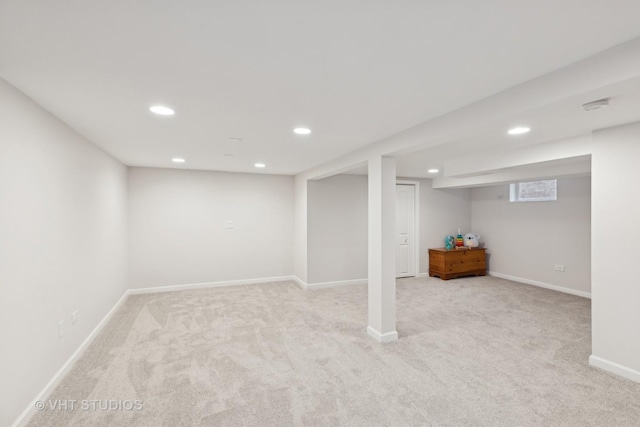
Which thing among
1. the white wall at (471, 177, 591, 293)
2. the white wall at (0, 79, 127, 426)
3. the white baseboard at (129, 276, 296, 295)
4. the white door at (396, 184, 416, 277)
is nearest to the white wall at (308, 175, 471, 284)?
the white door at (396, 184, 416, 277)

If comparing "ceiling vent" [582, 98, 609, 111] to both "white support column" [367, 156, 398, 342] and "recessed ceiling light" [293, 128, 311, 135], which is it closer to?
"white support column" [367, 156, 398, 342]

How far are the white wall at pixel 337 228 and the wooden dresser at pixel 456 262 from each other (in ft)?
5.41

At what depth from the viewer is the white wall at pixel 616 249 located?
8.28 ft

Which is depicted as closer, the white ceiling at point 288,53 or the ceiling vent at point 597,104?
the white ceiling at point 288,53

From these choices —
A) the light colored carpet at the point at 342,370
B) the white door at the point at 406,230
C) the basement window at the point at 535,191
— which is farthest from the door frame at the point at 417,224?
→ the light colored carpet at the point at 342,370

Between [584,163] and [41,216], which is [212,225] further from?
[584,163]

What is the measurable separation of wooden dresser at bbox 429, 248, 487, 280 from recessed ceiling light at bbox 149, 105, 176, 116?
5701mm

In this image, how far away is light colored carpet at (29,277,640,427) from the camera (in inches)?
84.2

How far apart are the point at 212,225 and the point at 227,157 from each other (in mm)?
1862

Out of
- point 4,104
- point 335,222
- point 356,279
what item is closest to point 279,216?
point 335,222

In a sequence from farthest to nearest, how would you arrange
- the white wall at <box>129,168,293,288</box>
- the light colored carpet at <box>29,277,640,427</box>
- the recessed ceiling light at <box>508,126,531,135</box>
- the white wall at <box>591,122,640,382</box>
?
1. the white wall at <box>129,168,293,288</box>
2. the recessed ceiling light at <box>508,126,531,135</box>
3. the white wall at <box>591,122,640,382</box>
4. the light colored carpet at <box>29,277,640,427</box>

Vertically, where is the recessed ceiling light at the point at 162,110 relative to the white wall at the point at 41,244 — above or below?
above

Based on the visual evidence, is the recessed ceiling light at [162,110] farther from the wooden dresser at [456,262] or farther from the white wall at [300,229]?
the wooden dresser at [456,262]

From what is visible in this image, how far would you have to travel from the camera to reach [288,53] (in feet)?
5.07
